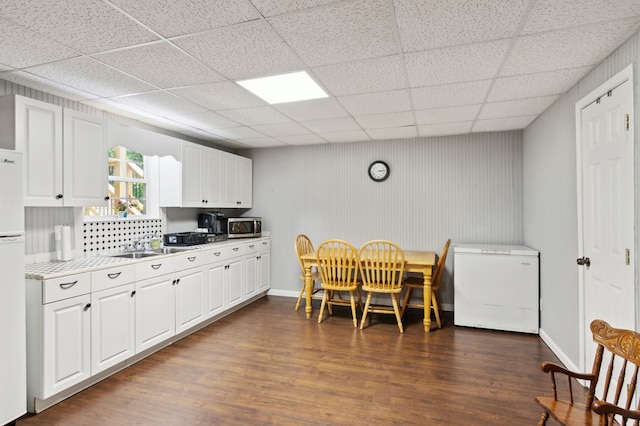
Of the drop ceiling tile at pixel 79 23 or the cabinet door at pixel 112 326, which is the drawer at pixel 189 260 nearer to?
the cabinet door at pixel 112 326

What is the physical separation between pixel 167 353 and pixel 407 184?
11.4 feet

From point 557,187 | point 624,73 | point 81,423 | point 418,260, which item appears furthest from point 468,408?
point 81,423

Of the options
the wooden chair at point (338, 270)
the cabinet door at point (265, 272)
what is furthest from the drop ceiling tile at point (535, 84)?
the cabinet door at point (265, 272)

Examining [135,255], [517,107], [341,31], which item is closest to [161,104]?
[135,255]

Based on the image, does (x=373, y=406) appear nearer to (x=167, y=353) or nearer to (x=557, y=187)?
(x=167, y=353)

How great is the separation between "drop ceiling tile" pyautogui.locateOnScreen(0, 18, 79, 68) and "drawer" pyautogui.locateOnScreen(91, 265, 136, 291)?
149 cm

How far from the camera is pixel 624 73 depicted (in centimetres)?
197

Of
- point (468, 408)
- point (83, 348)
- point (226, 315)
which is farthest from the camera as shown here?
point (226, 315)

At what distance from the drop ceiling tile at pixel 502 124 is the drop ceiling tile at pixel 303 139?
1.98 metres

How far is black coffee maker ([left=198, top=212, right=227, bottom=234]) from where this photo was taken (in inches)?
185

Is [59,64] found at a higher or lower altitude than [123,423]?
higher

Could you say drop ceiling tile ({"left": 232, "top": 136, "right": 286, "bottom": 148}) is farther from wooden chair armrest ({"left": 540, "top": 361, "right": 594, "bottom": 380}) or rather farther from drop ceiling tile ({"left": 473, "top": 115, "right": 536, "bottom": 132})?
wooden chair armrest ({"left": 540, "top": 361, "right": 594, "bottom": 380})

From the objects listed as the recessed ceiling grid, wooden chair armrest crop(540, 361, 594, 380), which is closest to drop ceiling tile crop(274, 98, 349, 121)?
the recessed ceiling grid

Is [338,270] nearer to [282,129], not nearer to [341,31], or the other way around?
[282,129]
